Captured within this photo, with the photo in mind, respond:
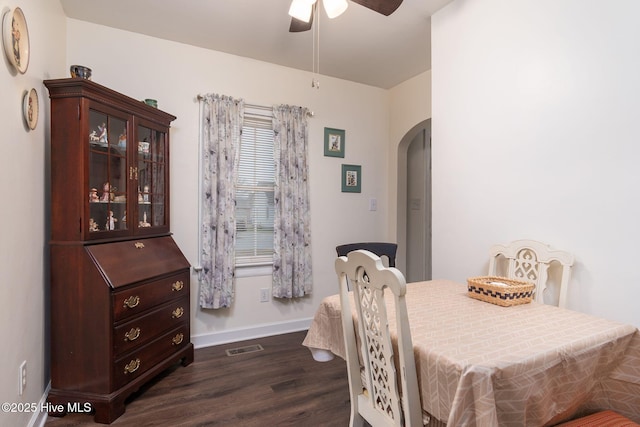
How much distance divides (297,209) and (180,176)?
113 centimetres

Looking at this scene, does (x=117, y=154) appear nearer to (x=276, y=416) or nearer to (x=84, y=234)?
(x=84, y=234)

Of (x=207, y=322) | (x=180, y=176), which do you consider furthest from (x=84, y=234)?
(x=207, y=322)

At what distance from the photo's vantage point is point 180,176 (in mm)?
2947

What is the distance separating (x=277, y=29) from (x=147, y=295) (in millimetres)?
2239

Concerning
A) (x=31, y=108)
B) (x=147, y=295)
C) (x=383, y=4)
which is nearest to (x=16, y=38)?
(x=31, y=108)

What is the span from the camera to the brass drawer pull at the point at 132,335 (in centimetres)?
203

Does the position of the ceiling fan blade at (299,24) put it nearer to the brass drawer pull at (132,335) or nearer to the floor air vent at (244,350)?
the brass drawer pull at (132,335)

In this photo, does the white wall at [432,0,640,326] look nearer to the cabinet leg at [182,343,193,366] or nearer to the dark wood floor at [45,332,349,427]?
→ the dark wood floor at [45,332,349,427]

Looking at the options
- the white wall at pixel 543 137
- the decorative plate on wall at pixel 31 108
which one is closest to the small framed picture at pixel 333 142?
the white wall at pixel 543 137

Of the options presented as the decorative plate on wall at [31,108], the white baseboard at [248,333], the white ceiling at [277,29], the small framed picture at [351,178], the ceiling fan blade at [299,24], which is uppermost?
the white ceiling at [277,29]

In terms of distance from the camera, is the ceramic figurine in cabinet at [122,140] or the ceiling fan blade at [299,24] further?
the ceramic figurine in cabinet at [122,140]

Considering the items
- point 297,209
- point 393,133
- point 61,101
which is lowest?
point 297,209

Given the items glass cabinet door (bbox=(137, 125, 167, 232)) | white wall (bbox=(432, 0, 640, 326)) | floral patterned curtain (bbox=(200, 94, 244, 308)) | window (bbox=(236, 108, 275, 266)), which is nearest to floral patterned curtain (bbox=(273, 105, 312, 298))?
window (bbox=(236, 108, 275, 266))

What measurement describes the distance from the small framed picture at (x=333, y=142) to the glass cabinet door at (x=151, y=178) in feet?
5.36
